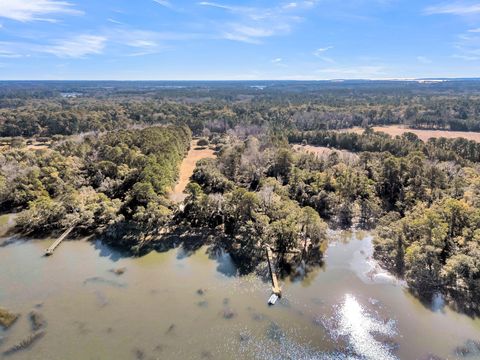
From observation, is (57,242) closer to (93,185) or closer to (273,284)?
(93,185)

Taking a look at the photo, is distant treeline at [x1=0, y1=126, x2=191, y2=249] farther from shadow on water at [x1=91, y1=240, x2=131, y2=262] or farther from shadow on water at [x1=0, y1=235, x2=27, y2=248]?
shadow on water at [x1=0, y1=235, x2=27, y2=248]

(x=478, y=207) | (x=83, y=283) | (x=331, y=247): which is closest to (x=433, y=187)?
(x=478, y=207)

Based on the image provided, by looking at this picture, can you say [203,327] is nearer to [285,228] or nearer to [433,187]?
[285,228]

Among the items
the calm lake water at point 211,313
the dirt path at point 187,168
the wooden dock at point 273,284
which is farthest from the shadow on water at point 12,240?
the wooden dock at point 273,284

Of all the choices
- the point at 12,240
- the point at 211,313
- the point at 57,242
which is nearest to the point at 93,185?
the point at 12,240

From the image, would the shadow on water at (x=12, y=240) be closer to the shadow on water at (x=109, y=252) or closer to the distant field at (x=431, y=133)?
the shadow on water at (x=109, y=252)
